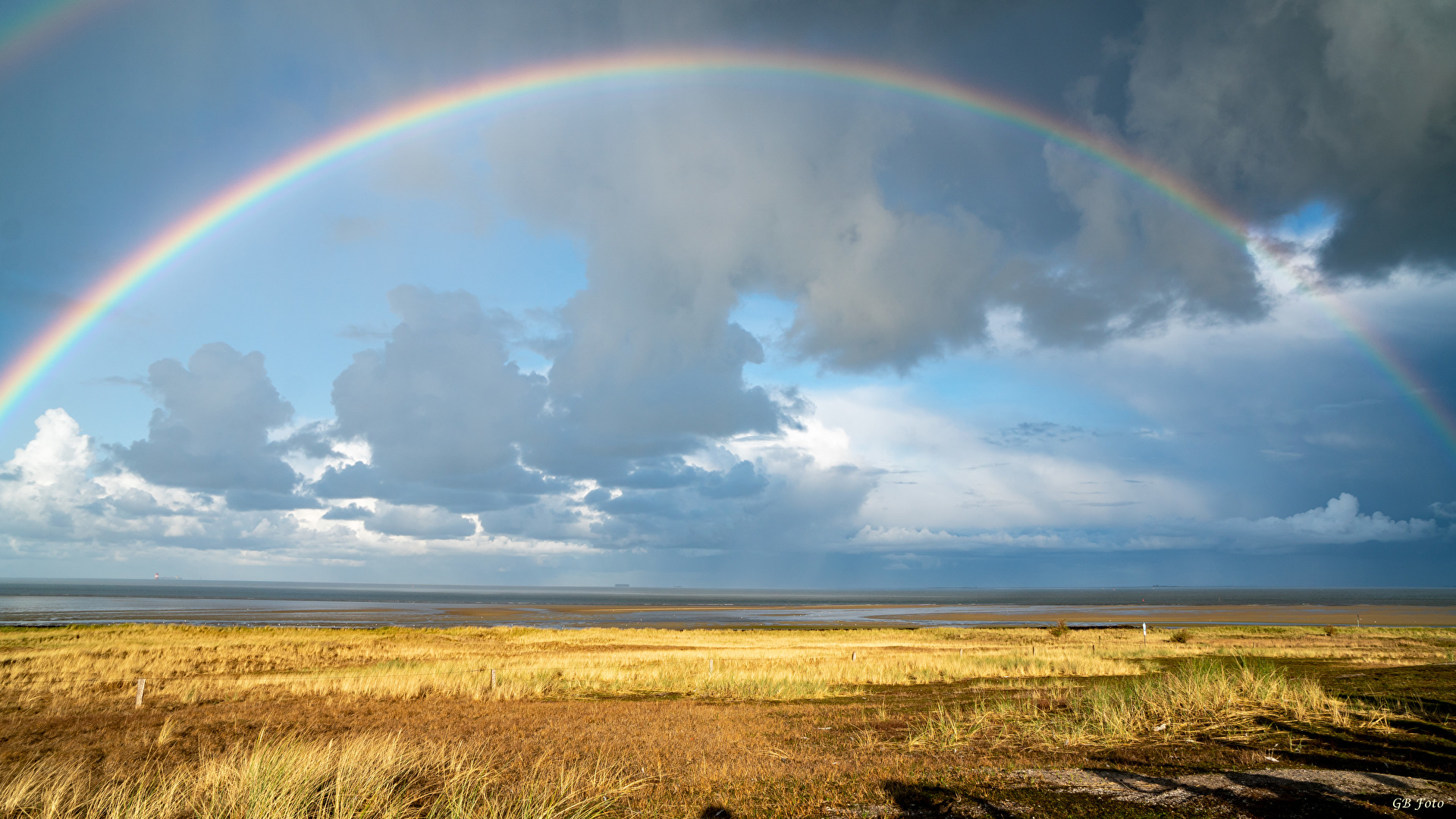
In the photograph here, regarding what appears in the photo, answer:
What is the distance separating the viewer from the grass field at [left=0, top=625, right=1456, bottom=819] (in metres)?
11.6

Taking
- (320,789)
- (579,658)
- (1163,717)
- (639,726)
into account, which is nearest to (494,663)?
(579,658)

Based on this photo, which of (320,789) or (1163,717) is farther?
(1163,717)

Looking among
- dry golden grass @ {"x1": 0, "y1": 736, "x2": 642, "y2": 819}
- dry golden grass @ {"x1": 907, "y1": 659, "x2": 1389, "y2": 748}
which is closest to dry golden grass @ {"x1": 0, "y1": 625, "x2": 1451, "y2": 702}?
dry golden grass @ {"x1": 907, "y1": 659, "x2": 1389, "y2": 748}

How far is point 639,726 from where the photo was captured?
19.5 m

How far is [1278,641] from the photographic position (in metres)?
49.3

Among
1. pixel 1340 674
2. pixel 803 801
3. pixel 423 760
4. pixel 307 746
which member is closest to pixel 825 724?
pixel 803 801

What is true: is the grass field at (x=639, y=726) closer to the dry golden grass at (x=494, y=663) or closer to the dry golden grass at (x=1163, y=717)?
the dry golden grass at (x=1163, y=717)

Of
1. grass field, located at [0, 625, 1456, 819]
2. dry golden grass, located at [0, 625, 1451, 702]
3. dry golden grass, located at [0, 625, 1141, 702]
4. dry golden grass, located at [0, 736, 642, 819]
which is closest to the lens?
dry golden grass, located at [0, 736, 642, 819]

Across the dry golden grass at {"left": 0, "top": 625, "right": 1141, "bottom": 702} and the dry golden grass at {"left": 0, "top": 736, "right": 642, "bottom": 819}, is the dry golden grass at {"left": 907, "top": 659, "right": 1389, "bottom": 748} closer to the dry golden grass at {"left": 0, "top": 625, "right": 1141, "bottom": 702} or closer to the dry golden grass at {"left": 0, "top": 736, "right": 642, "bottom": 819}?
the dry golden grass at {"left": 0, "top": 736, "right": 642, "bottom": 819}

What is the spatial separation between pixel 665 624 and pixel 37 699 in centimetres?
7043

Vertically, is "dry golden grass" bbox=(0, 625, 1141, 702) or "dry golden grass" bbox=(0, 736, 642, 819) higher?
"dry golden grass" bbox=(0, 736, 642, 819)

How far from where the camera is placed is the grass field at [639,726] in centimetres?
1161

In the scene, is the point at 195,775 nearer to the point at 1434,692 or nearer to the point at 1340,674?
the point at 1434,692

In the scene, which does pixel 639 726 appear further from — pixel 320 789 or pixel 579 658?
pixel 579 658
